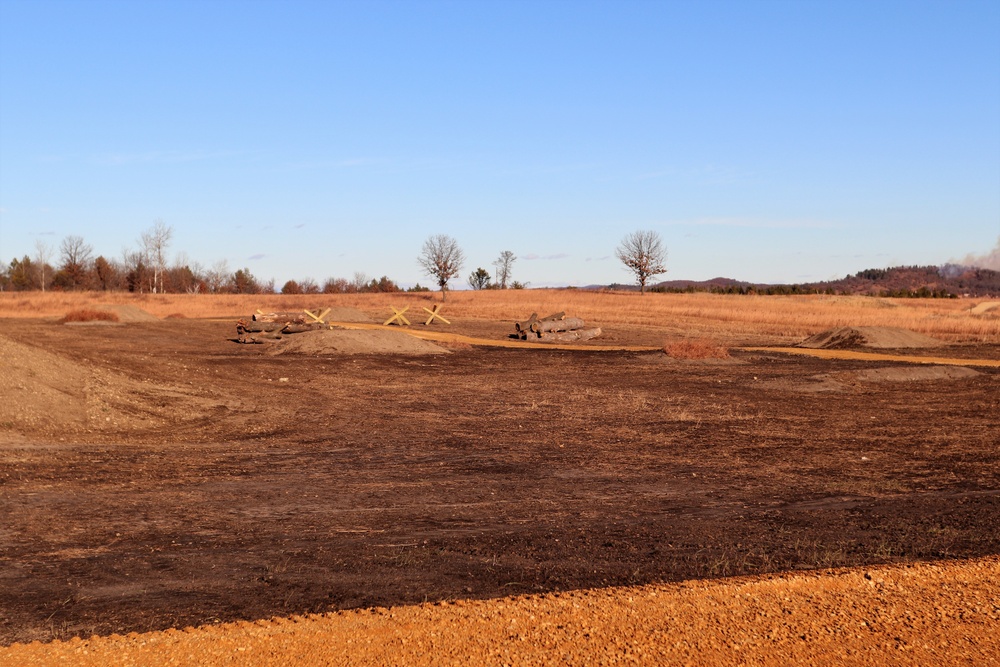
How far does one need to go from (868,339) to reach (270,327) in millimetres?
24628

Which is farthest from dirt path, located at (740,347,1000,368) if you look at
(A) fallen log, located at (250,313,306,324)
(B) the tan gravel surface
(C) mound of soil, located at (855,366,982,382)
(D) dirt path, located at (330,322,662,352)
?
(B) the tan gravel surface

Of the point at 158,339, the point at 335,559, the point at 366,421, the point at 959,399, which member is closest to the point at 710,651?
the point at 335,559

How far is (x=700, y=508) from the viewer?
971cm

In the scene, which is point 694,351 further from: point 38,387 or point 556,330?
point 38,387

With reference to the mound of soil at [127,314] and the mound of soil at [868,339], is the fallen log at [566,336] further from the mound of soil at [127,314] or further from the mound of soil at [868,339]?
the mound of soil at [127,314]

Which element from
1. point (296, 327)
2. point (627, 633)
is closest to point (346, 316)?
point (296, 327)

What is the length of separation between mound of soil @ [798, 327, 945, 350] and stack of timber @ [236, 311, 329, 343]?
68.9ft

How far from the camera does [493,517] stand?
928 centimetres

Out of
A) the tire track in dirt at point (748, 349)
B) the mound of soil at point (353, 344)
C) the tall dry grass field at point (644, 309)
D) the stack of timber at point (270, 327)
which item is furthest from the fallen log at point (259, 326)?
the tall dry grass field at point (644, 309)

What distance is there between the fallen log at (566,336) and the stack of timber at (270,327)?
9955 millimetres

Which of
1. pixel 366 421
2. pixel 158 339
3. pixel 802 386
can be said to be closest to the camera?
pixel 366 421

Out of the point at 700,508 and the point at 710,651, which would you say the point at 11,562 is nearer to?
the point at 710,651

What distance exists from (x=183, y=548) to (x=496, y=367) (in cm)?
1880

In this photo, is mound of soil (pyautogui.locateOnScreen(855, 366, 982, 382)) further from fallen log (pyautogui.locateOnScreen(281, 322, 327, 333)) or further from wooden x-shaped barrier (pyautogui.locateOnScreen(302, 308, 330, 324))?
wooden x-shaped barrier (pyautogui.locateOnScreen(302, 308, 330, 324))
